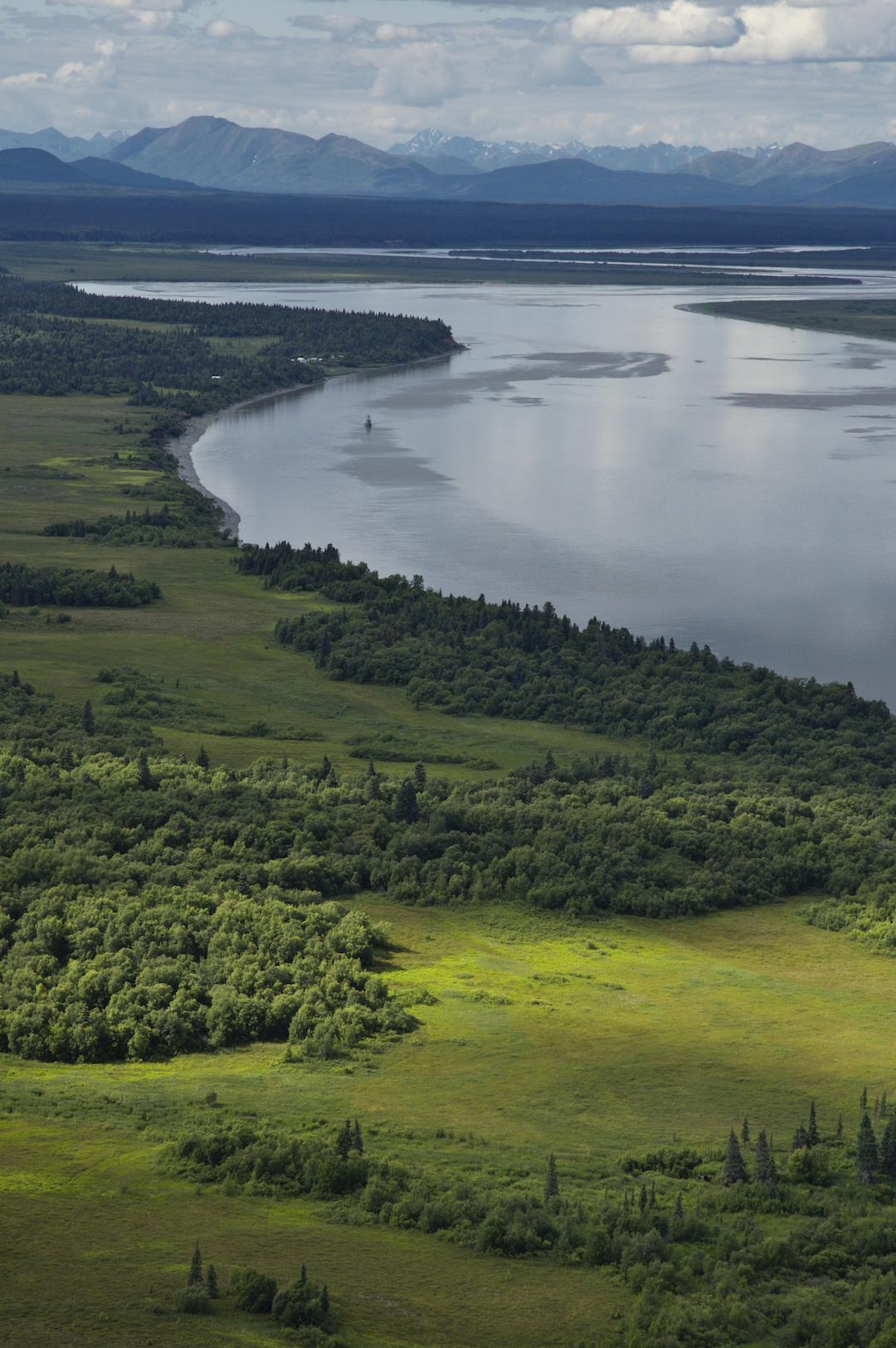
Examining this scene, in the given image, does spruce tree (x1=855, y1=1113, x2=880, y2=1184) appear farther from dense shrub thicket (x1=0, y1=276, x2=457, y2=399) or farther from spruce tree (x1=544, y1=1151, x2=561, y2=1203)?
dense shrub thicket (x1=0, y1=276, x2=457, y2=399)

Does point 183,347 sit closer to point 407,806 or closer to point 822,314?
point 822,314

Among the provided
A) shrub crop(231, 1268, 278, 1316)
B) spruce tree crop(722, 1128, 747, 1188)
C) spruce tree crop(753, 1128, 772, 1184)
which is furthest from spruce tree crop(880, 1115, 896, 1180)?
shrub crop(231, 1268, 278, 1316)

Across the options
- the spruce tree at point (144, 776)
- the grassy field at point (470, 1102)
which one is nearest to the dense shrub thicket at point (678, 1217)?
the grassy field at point (470, 1102)

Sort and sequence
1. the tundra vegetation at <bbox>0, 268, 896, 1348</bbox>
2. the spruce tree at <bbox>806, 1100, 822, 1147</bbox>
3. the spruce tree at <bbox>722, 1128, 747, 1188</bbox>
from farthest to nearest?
the spruce tree at <bbox>806, 1100, 822, 1147</bbox>
the spruce tree at <bbox>722, 1128, 747, 1188</bbox>
the tundra vegetation at <bbox>0, 268, 896, 1348</bbox>

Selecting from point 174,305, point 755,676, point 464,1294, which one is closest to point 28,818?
point 464,1294

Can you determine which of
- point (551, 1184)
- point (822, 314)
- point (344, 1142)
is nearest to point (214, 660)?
point (344, 1142)

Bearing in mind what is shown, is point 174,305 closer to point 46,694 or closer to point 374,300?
point 374,300

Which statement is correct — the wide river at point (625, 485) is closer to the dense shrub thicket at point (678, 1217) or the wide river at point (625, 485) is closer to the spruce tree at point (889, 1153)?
the spruce tree at point (889, 1153)
